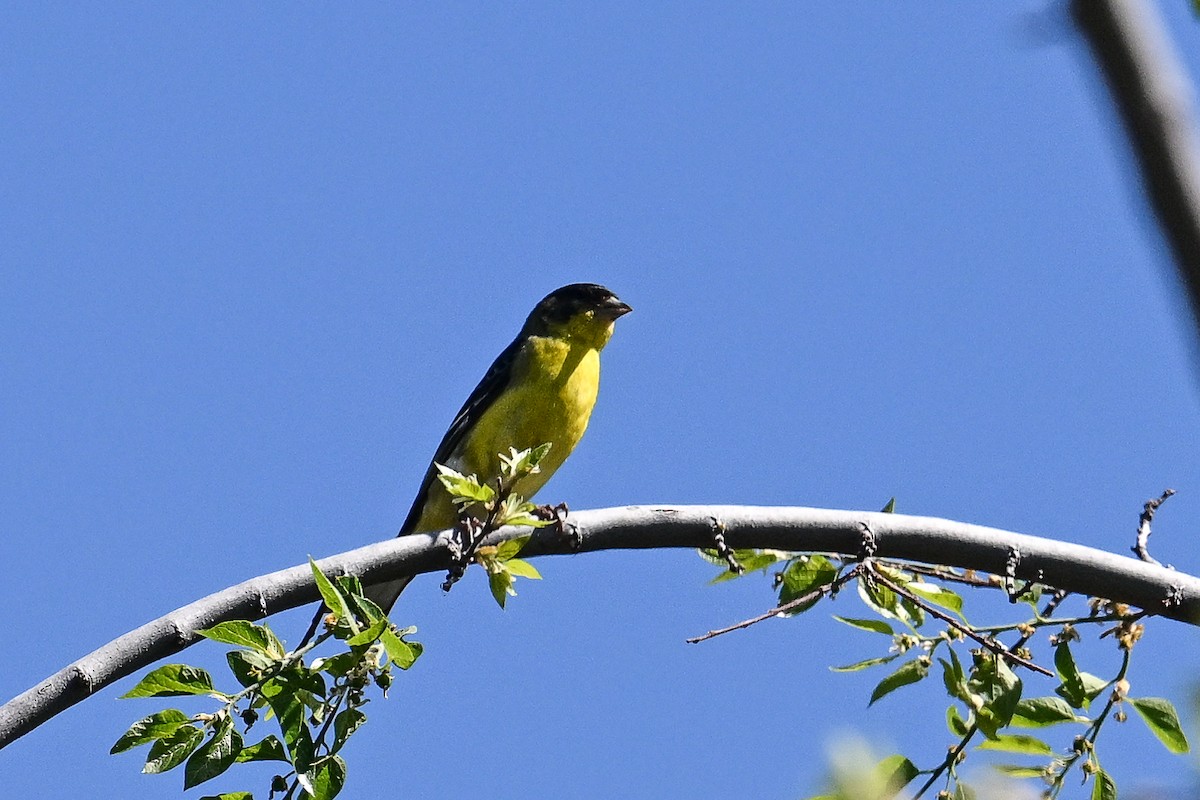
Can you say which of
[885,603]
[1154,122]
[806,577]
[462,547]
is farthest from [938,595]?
[1154,122]

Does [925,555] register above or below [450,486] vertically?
below

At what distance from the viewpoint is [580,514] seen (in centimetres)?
384

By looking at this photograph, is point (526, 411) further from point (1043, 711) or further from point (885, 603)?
point (1043, 711)

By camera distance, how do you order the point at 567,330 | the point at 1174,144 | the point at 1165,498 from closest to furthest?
1. the point at 1174,144
2. the point at 1165,498
3. the point at 567,330

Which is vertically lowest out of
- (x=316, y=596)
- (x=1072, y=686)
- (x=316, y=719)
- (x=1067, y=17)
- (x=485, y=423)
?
(x=1067, y=17)

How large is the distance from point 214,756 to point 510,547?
3.07 ft

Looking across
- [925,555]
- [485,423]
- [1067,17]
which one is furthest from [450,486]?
[485,423]

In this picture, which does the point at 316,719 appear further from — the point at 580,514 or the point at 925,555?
the point at 925,555

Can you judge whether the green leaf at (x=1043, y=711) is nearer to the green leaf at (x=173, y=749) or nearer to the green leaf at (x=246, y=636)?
the green leaf at (x=246, y=636)

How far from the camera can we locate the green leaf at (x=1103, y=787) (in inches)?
147

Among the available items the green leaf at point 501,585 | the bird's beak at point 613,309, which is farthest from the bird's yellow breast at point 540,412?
the green leaf at point 501,585

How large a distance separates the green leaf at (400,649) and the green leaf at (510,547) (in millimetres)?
476

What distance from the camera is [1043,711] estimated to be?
3799mm

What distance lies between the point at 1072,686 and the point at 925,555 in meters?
0.53
